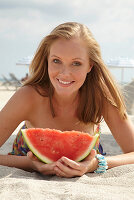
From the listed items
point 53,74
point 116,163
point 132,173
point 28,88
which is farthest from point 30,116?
point 132,173

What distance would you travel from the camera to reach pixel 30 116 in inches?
122

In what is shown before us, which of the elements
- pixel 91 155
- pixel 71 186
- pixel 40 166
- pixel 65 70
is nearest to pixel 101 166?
pixel 91 155

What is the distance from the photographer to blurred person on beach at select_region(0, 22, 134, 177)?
9.12 feet

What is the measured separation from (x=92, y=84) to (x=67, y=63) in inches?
24.7

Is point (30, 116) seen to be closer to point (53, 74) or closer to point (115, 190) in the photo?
point (53, 74)

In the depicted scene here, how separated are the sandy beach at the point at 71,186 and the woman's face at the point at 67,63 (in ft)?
2.92

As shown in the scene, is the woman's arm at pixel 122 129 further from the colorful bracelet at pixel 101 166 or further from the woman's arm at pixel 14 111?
the woman's arm at pixel 14 111

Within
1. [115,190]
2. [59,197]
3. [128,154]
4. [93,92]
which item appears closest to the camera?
[59,197]

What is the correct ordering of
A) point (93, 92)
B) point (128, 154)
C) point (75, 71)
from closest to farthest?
point (75, 71) < point (128, 154) < point (93, 92)

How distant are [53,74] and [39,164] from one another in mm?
878

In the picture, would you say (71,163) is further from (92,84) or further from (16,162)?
(92,84)

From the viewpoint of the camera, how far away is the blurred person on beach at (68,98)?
9.12ft

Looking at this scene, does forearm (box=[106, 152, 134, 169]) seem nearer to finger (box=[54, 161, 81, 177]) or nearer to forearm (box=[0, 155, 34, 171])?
finger (box=[54, 161, 81, 177])

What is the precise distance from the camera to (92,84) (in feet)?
10.8
